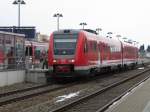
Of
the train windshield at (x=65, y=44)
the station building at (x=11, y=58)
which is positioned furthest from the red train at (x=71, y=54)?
the station building at (x=11, y=58)

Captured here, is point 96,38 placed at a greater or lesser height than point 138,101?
greater

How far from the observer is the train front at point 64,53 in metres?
29.2

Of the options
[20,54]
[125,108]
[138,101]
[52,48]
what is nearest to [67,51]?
[52,48]

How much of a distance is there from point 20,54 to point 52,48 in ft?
8.35

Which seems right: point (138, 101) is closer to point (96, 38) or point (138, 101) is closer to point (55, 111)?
point (55, 111)

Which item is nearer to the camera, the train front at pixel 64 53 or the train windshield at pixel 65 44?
the train front at pixel 64 53

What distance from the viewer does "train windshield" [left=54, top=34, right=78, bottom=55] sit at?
2947cm

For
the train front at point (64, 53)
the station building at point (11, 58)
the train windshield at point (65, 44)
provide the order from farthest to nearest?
1. the train windshield at point (65, 44)
2. the train front at point (64, 53)
3. the station building at point (11, 58)

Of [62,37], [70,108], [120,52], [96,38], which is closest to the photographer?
[70,108]

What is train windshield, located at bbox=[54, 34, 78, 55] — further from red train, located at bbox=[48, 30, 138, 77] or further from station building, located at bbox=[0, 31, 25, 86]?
station building, located at bbox=[0, 31, 25, 86]

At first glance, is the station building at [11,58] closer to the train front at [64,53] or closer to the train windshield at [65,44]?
the train front at [64,53]

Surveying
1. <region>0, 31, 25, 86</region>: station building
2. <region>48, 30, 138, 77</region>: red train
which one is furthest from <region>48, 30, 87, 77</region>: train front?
<region>0, 31, 25, 86</region>: station building

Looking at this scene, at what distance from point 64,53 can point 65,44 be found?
0.62m

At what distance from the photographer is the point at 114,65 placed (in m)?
43.1
